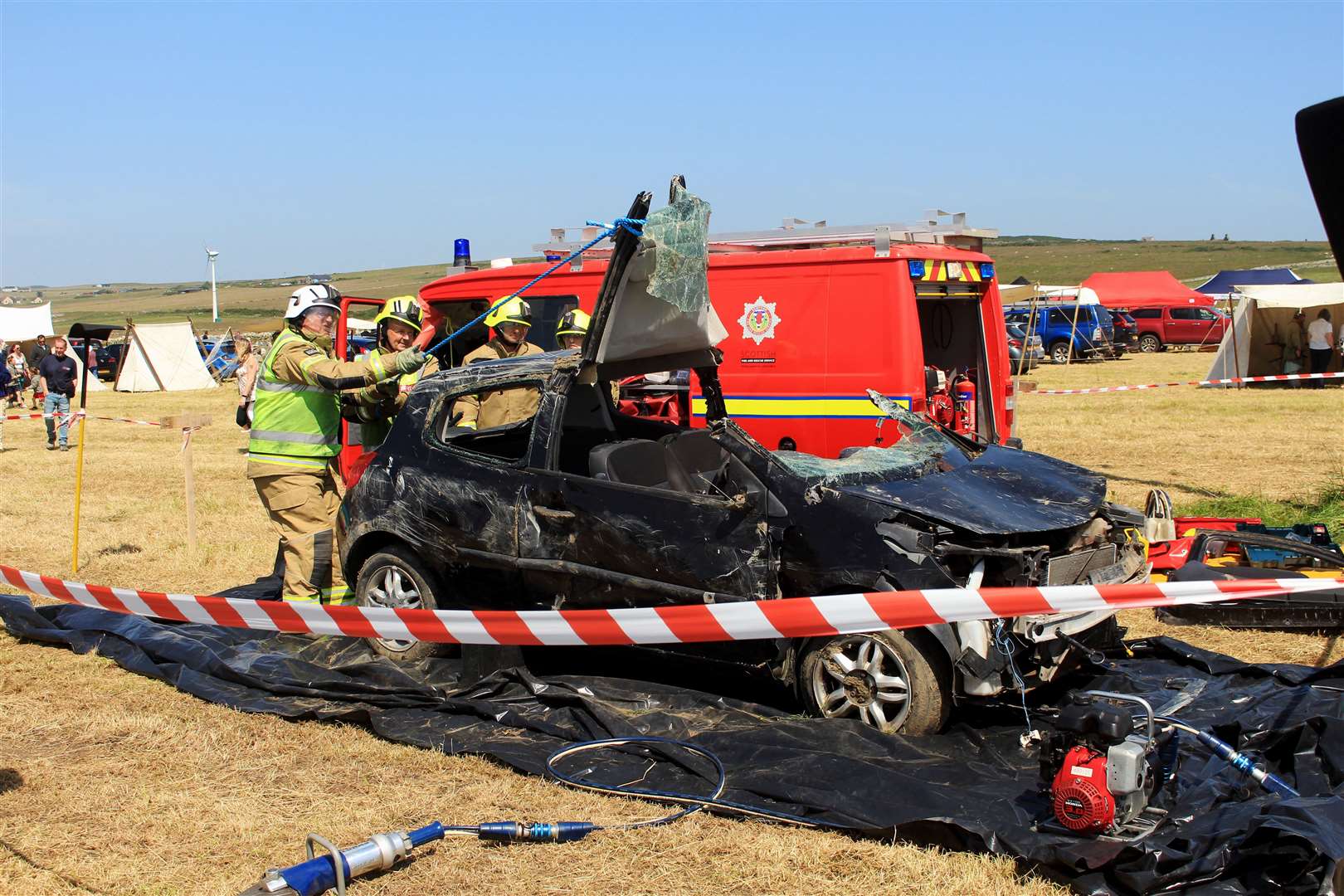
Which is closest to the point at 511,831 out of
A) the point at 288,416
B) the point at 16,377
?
the point at 288,416

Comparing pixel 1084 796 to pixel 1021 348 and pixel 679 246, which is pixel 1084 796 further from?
pixel 1021 348

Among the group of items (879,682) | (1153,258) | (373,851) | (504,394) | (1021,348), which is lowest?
(373,851)

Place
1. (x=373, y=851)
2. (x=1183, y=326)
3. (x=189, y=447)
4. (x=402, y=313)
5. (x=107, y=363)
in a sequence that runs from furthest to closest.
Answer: (x=107, y=363)
(x=1183, y=326)
(x=189, y=447)
(x=402, y=313)
(x=373, y=851)

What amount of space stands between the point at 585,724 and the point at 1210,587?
270cm

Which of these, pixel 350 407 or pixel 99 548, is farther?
pixel 99 548

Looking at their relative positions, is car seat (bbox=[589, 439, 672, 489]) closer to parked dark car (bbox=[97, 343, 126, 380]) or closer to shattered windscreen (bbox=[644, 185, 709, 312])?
shattered windscreen (bbox=[644, 185, 709, 312])

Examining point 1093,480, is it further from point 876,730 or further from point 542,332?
point 542,332

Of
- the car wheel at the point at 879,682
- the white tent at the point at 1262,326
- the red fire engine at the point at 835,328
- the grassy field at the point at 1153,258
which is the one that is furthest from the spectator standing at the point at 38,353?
the grassy field at the point at 1153,258

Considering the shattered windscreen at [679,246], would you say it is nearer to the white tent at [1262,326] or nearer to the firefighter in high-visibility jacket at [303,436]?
the firefighter in high-visibility jacket at [303,436]

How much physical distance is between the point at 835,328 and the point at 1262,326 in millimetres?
19303

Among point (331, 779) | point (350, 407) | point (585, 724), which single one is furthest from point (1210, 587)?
point (350, 407)

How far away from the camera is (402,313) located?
920 centimetres

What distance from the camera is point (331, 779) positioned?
4969 mm

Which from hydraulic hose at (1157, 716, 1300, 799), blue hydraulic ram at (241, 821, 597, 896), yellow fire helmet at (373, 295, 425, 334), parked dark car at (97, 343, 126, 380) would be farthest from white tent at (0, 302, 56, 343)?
hydraulic hose at (1157, 716, 1300, 799)
